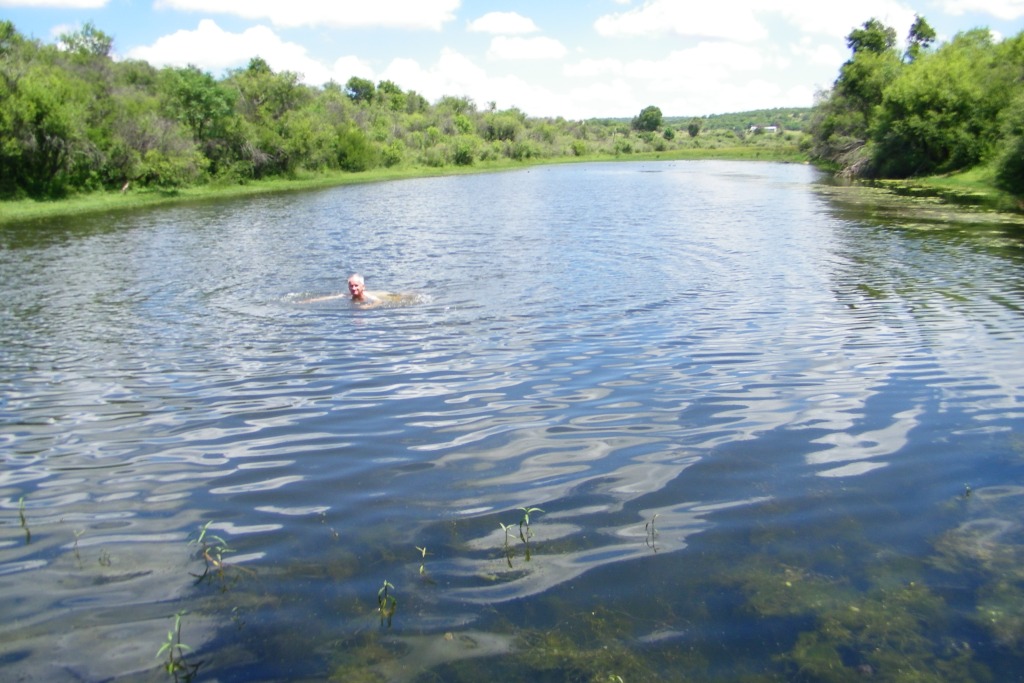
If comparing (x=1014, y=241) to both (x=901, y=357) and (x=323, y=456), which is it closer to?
(x=901, y=357)

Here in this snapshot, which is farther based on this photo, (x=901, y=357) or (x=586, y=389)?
(x=901, y=357)

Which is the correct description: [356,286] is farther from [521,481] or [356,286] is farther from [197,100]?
[197,100]

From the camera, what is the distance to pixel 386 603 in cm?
570

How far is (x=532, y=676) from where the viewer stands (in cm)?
493

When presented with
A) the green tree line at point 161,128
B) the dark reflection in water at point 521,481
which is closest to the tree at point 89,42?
the green tree line at point 161,128

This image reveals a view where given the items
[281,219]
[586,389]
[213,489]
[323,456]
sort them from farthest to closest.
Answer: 1. [281,219]
2. [586,389]
3. [323,456]
4. [213,489]

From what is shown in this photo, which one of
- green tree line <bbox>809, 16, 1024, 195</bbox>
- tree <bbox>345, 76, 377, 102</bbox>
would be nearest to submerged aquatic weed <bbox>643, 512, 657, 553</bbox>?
green tree line <bbox>809, 16, 1024, 195</bbox>

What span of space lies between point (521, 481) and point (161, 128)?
52583 mm

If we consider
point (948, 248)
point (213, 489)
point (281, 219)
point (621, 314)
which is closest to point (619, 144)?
point (281, 219)

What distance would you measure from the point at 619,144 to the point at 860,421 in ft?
474

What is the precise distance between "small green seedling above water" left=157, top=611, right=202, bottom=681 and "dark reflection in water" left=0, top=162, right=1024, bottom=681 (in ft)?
0.29

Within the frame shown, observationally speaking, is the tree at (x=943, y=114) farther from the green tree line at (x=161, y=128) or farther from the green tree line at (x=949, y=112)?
the green tree line at (x=161, y=128)

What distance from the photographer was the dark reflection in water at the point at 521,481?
5.30 metres

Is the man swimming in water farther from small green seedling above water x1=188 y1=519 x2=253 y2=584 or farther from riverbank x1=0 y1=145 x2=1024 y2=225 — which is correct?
riverbank x1=0 y1=145 x2=1024 y2=225
